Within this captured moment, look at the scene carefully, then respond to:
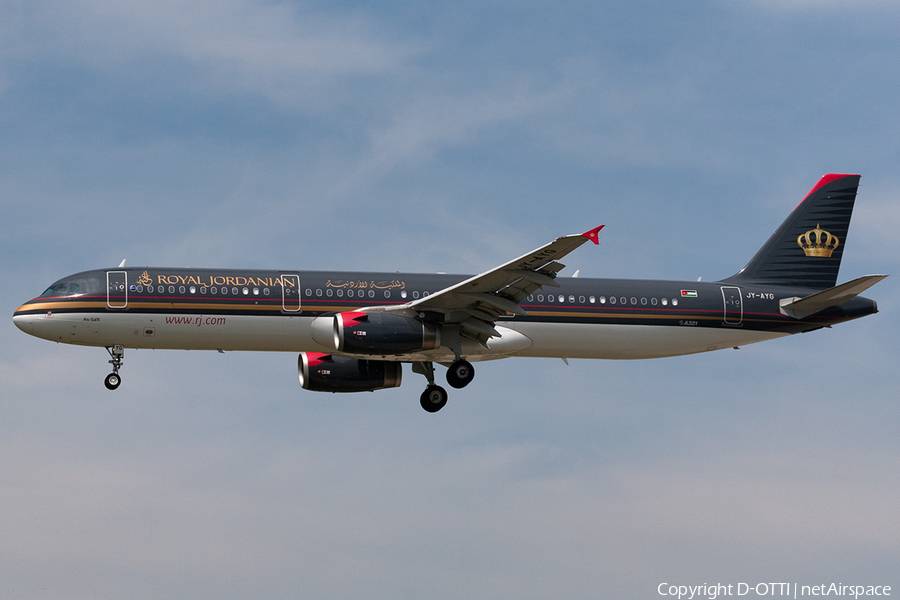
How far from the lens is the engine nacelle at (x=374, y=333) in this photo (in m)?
32.5

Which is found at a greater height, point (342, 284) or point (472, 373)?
point (342, 284)

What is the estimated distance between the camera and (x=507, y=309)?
33344mm

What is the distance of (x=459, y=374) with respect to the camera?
35.0 meters

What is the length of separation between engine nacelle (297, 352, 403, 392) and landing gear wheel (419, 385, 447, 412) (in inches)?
66.8

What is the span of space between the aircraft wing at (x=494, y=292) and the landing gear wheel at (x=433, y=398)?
9.57ft

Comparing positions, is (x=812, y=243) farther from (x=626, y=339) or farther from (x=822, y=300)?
(x=626, y=339)

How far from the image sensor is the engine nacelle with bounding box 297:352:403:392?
3731 centimetres

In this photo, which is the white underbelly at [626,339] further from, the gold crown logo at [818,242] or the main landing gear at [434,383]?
the gold crown logo at [818,242]

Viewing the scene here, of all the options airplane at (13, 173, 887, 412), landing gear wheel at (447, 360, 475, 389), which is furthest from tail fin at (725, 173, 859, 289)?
landing gear wheel at (447, 360, 475, 389)

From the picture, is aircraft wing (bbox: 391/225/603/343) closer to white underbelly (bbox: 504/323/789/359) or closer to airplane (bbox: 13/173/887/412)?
airplane (bbox: 13/173/887/412)

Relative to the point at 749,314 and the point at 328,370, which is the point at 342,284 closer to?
the point at 328,370

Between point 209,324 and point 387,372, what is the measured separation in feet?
22.5

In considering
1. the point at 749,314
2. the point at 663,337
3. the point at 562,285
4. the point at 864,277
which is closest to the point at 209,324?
the point at 562,285

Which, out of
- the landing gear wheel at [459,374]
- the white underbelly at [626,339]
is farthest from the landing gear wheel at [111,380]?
the white underbelly at [626,339]
